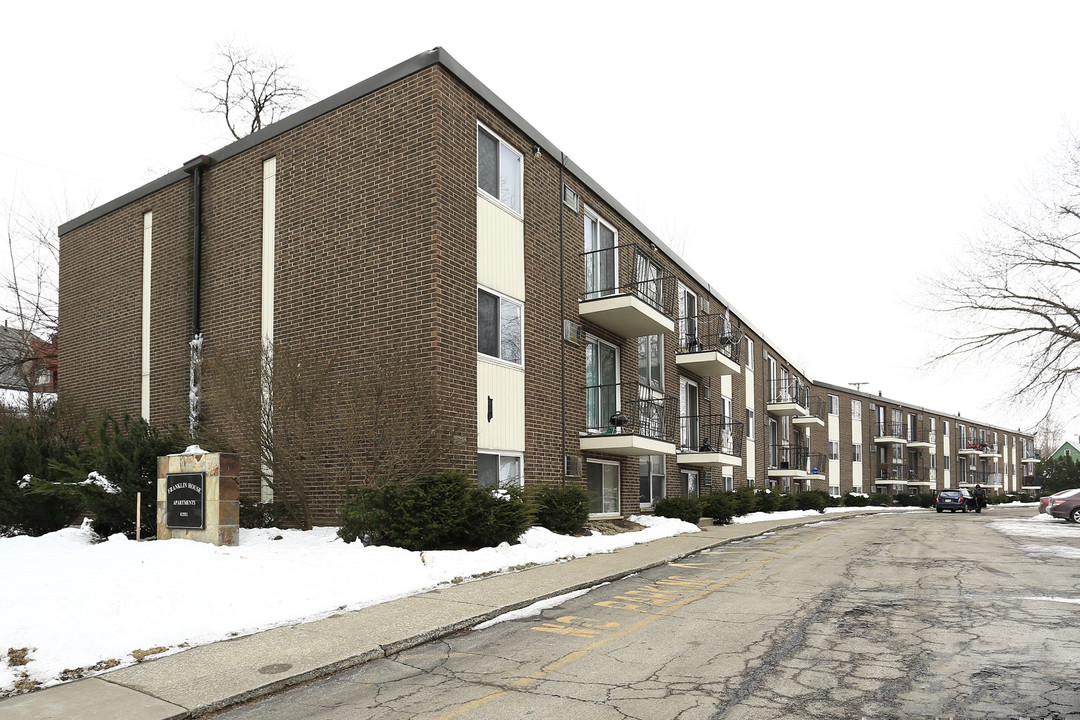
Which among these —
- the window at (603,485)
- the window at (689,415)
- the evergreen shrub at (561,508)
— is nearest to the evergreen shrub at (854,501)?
the window at (689,415)

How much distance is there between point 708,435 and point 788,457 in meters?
18.1

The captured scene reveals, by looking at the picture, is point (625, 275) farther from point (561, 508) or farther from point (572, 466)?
point (561, 508)

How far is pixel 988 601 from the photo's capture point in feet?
31.4

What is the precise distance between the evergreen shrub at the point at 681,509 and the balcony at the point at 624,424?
192cm

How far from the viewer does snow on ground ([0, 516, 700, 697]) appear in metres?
7.01

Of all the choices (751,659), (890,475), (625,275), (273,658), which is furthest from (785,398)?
(273,658)

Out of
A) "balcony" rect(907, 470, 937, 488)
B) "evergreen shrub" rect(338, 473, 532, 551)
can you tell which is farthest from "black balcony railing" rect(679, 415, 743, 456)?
"balcony" rect(907, 470, 937, 488)

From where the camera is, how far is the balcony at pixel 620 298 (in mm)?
19078

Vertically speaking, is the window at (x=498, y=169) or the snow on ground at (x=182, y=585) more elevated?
the window at (x=498, y=169)

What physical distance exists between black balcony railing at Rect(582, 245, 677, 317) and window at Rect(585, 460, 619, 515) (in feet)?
13.8

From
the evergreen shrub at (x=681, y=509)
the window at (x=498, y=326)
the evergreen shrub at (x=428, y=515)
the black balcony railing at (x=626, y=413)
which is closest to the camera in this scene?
the evergreen shrub at (x=428, y=515)

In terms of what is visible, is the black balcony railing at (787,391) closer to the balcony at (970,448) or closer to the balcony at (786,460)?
the balcony at (786,460)

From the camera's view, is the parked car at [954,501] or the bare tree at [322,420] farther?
the parked car at [954,501]

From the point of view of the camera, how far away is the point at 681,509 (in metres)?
22.2
